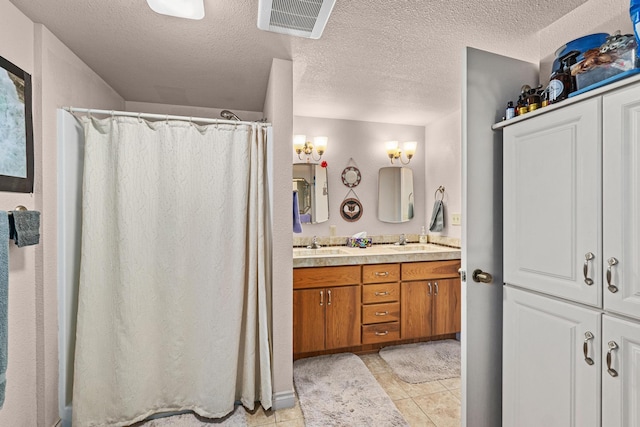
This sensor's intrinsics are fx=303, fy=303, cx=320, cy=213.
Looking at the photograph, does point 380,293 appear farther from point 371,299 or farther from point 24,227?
point 24,227

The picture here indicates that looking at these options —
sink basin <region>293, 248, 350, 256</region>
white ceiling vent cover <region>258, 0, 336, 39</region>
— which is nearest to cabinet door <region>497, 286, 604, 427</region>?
white ceiling vent cover <region>258, 0, 336, 39</region>

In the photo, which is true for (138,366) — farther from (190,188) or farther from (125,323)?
(190,188)

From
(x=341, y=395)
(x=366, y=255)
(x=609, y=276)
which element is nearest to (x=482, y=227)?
(x=609, y=276)

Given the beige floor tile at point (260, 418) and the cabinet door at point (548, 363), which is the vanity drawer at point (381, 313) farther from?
the cabinet door at point (548, 363)

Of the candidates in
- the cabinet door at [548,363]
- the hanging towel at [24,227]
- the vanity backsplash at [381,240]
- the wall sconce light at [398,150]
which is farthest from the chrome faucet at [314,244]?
the hanging towel at [24,227]

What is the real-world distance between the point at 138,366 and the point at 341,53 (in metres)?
2.26

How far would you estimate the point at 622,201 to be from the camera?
1.01 meters

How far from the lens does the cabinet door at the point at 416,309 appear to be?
9.03 ft

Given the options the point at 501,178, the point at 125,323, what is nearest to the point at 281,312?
the point at 125,323

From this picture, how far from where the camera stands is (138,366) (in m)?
1.79

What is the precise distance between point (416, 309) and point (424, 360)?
42 centimetres

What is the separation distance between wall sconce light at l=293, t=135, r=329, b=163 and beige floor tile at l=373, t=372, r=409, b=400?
6.90 feet

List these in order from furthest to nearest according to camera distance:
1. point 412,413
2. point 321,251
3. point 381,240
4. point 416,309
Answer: point 381,240 → point 321,251 → point 416,309 → point 412,413

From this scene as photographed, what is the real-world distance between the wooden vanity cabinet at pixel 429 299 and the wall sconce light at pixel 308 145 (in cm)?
141
